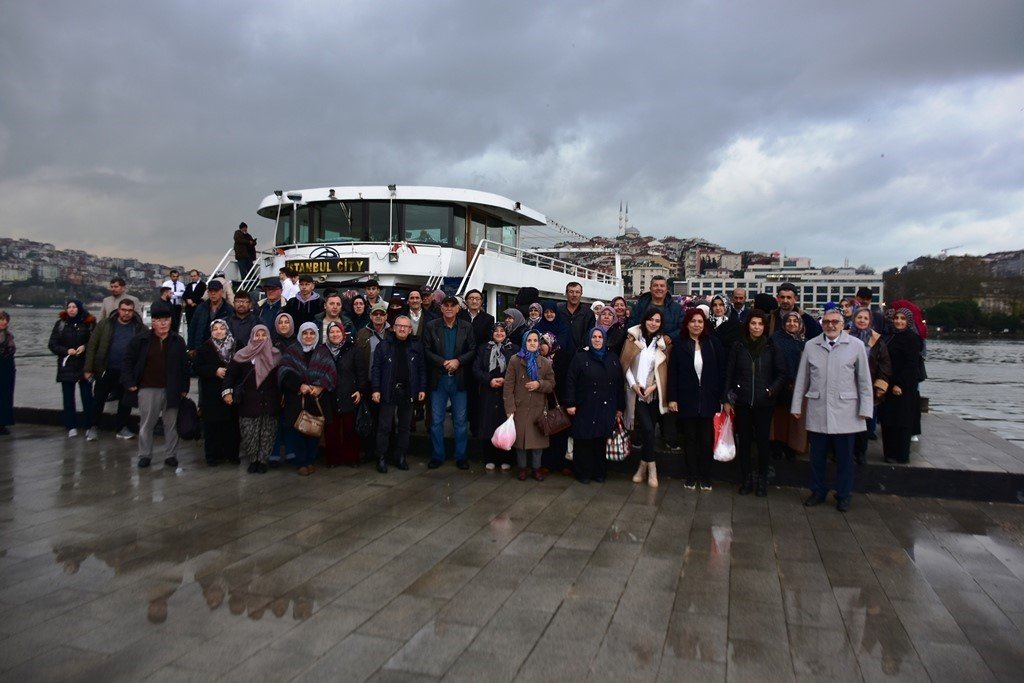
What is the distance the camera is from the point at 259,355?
6613mm

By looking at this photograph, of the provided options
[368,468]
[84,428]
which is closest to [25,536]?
[368,468]

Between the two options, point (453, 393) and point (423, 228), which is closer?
point (453, 393)

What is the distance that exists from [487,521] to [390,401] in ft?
6.84

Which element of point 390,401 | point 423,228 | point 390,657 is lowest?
point 390,657

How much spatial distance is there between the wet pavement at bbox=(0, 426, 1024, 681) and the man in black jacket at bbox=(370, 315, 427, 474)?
2.68ft

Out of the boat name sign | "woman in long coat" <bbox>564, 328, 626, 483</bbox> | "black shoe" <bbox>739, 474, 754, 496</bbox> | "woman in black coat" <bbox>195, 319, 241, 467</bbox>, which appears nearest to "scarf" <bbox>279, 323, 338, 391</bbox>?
"woman in black coat" <bbox>195, 319, 241, 467</bbox>

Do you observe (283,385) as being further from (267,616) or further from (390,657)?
(390,657)

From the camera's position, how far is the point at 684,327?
6203mm

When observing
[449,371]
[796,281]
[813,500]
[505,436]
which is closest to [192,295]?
[449,371]

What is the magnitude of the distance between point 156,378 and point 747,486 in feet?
20.7

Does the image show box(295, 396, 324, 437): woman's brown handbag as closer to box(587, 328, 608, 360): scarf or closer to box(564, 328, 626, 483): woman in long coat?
box(564, 328, 626, 483): woman in long coat

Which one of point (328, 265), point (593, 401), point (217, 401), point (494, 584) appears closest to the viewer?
point (494, 584)

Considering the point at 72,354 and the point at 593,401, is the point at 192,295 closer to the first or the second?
the point at 72,354

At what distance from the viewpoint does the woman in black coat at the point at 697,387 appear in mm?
6035
